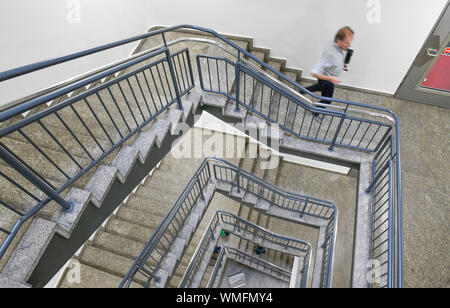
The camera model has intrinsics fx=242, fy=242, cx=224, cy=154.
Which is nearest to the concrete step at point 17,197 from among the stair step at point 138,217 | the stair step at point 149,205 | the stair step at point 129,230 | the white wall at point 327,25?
the stair step at point 129,230

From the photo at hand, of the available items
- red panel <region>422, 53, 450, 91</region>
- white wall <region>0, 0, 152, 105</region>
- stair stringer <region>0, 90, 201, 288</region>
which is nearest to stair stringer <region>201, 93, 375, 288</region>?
stair stringer <region>0, 90, 201, 288</region>

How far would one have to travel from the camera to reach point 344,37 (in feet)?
11.2

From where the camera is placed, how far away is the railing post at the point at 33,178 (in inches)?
58.7

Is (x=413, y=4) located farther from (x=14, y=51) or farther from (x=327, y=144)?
(x=14, y=51)

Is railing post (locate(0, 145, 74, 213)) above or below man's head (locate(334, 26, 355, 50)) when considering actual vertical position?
below

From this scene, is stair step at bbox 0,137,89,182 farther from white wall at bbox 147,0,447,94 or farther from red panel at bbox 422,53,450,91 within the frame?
red panel at bbox 422,53,450,91

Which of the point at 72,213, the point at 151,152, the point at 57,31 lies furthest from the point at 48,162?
the point at 57,31

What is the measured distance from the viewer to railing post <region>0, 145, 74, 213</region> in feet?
4.89

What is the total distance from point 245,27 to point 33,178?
4.83 metres

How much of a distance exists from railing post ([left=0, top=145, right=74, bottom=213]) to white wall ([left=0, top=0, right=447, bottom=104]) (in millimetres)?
2649

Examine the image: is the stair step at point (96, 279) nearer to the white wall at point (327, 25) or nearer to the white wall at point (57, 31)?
the white wall at point (57, 31)

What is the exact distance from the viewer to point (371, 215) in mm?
3604

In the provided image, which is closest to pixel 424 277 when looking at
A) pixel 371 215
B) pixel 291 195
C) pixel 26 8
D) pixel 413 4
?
pixel 371 215

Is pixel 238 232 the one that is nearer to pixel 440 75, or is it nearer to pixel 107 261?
pixel 107 261
